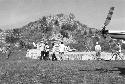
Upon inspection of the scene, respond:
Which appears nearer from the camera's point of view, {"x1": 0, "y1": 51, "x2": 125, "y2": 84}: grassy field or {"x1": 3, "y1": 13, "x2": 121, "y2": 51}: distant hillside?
{"x1": 0, "y1": 51, "x2": 125, "y2": 84}: grassy field

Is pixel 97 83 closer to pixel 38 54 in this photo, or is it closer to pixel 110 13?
pixel 110 13

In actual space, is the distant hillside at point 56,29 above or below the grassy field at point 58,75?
above

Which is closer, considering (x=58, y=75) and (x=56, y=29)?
(x=58, y=75)

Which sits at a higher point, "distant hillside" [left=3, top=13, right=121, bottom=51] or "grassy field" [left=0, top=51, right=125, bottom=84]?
"distant hillside" [left=3, top=13, right=121, bottom=51]

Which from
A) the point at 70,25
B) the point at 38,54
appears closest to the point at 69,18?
the point at 70,25

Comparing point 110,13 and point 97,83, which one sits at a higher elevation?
point 110,13

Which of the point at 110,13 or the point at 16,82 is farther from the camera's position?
the point at 110,13

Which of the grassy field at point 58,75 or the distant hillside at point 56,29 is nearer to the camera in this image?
the grassy field at point 58,75

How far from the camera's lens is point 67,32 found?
16550cm

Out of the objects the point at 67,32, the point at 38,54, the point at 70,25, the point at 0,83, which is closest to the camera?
the point at 0,83

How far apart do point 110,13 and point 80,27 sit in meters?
164

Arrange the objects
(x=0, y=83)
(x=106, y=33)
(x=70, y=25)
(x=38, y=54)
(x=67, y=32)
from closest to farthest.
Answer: (x=0, y=83), (x=106, y=33), (x=38, y=54), (x=67, y=32), (x=70, y=25)

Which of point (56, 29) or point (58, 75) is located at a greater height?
point (56, 29)

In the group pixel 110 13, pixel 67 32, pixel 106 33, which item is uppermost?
pixel 67 32
